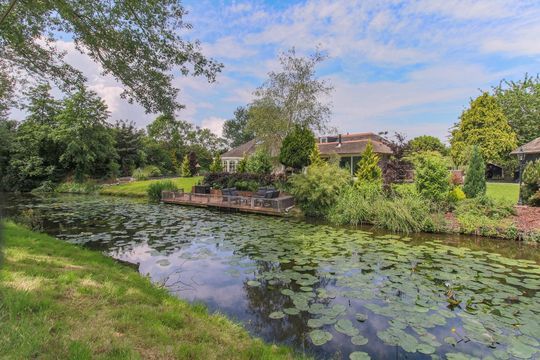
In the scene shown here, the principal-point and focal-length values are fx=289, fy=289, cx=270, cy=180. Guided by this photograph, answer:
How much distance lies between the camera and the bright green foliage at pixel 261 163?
1905cm

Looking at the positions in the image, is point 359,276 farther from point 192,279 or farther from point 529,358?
point 192,279

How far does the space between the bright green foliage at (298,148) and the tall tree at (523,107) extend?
2250 cm

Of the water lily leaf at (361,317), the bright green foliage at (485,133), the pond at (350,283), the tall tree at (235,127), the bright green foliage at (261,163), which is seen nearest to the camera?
the pond at (350,283)

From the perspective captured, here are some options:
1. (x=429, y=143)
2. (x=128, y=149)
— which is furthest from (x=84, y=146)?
(x=429, y=143)

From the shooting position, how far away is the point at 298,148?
16.5m

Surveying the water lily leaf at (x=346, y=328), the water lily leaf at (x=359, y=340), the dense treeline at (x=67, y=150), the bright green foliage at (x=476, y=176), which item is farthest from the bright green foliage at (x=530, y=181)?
the dense treeline at (x=67, y=150)

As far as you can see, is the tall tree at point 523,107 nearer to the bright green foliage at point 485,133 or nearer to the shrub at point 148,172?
the bright green foliage at point 485,133

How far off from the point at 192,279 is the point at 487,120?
28.8 m

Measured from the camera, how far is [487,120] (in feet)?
81.8

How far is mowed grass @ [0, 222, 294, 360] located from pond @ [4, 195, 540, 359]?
2.92 ft

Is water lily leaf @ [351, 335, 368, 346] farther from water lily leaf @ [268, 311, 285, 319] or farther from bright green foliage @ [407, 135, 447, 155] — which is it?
bright green foliage @ [407, 135, 447, 155]

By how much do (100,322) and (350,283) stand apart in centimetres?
408

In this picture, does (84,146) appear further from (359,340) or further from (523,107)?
(523,107)

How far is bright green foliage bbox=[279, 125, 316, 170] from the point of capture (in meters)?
16.4
